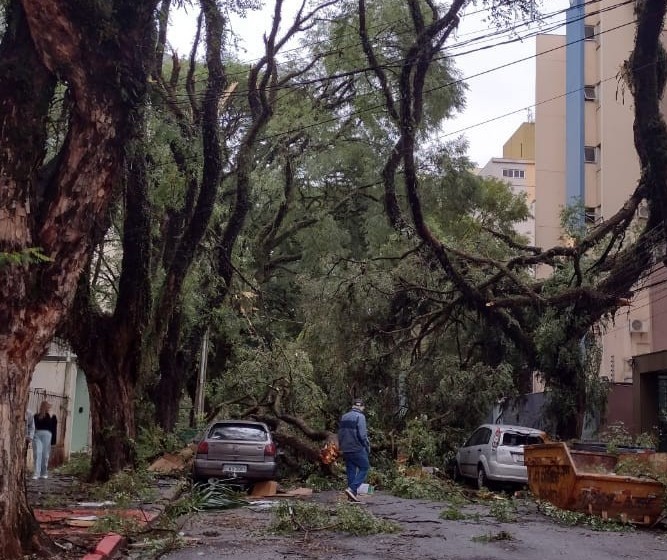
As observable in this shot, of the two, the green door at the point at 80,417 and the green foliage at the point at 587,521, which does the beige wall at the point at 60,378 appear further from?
the green foliage at the point at 587,521

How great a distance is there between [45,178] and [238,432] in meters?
9.23

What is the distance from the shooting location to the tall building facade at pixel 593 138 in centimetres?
2836

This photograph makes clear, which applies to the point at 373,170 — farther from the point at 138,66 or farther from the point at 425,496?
the point at 138,66

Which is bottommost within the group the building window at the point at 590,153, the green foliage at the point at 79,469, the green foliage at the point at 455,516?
the green foliage at the point at 79,469

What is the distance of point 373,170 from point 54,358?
38.1 ft

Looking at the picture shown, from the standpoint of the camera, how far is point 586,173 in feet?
99.2

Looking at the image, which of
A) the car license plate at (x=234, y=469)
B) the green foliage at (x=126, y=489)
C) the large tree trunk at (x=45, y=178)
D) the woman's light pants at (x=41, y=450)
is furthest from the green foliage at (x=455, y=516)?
the woman's light pants at (x=41, y=450)

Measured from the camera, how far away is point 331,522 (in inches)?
413

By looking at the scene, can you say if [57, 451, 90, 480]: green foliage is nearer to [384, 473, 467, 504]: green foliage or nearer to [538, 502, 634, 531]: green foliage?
[384, 473, 467, 504]: green foliage

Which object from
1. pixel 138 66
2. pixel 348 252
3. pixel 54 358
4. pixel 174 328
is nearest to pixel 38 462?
pixel 174 328

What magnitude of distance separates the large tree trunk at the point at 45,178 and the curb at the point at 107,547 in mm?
456

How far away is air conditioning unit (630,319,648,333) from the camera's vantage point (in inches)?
1059

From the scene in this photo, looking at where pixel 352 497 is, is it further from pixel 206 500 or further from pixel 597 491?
pixel 597 491

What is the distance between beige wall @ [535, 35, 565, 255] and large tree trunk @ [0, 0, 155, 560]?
89.9 ft
